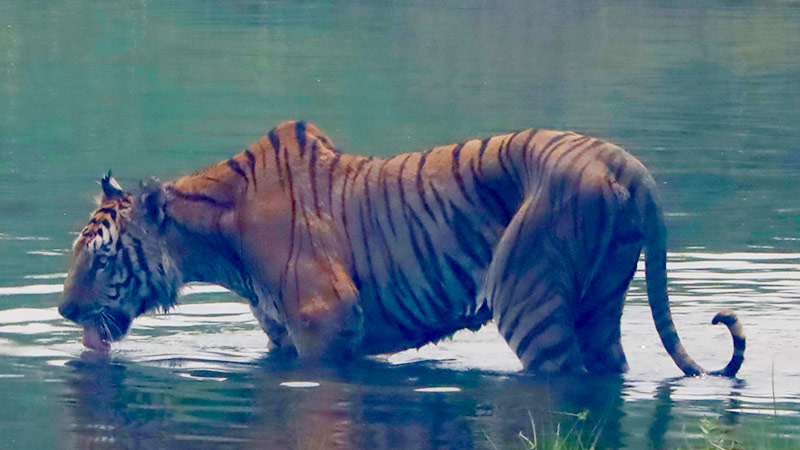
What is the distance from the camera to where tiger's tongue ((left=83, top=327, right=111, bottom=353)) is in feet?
26.9

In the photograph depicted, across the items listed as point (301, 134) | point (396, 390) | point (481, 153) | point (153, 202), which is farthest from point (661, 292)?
point (153, 202)

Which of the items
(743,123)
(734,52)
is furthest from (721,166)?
(734,52)

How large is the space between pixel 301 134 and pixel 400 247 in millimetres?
759

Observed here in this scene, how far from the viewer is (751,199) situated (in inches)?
499

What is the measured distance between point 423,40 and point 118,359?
24263 mm

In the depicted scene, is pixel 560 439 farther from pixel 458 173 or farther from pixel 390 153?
pixel 390 153

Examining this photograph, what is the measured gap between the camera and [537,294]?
704 cm

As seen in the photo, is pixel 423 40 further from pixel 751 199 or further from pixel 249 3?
pixel 751 199

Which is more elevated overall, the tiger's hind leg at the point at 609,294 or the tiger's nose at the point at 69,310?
the tiger's hind leg at the point at 609,294

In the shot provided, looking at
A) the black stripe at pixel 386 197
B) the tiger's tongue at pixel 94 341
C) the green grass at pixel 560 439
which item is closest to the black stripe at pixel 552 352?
the green grass at pixel 560 439

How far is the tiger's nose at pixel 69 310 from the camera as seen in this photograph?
8.02 m

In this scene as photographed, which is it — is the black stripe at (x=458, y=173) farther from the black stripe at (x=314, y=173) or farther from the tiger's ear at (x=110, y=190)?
the tiger's ear at (x=110, y=190)

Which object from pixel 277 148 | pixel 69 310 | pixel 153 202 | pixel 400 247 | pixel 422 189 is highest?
pixel 277 148

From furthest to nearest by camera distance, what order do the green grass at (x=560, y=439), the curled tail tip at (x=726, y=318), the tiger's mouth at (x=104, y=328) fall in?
the tiger's mouth at (x=104, y=328), the curled tail tip at (x=726, y=318), the green grass at (x=560, y=439)
